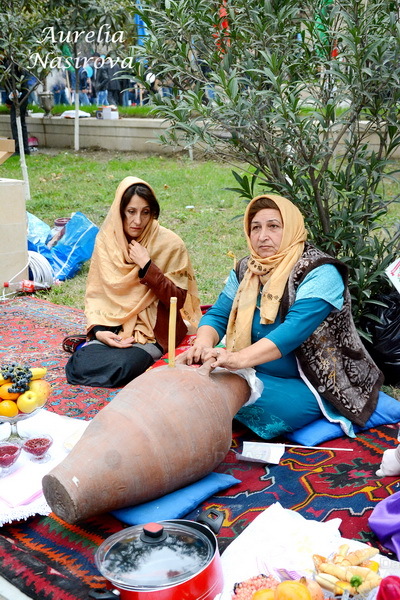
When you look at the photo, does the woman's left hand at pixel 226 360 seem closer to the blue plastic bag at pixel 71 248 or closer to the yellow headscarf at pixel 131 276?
the yellow headscarf at pixel 131 276

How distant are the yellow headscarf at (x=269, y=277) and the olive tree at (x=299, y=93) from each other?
496mm

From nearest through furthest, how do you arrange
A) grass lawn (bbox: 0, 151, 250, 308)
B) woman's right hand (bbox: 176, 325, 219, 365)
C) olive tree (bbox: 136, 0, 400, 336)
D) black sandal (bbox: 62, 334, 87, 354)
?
1. woman's right hand (bbox: 176, 325, 219, 365)
2. olive tree (bbox: 136, 0, 400, 336)
3. black sandal (bbox: 62, 334, 87, 354)
4. grass lawn (bbox: 0, 151, 250, 308)

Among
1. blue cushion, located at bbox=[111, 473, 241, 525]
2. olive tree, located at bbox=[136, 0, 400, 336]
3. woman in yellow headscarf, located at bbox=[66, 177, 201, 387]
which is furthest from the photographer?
woman in yellow headscarf, located at bbox=[66, 177, 201, 387]

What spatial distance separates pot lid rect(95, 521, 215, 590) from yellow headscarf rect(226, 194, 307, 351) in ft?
4.53

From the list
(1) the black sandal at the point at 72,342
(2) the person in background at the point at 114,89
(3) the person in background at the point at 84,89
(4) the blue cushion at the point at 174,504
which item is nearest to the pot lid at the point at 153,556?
(4) the blue cushion at the point at 174,504

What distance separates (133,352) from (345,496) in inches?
71.3

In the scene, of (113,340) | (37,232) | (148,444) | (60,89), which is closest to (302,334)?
(148,444)

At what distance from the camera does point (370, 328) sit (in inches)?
163

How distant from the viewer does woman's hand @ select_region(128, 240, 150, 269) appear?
438 centimetres

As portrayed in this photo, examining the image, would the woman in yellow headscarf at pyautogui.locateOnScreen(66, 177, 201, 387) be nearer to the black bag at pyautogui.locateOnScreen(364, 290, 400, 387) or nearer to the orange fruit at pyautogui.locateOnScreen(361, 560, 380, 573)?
the black bag at pyautogui.locateOnScreen(364, 290, 400, 387)

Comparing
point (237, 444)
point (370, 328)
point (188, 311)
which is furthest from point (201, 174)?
point (237, 444)

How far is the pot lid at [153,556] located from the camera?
2.08m

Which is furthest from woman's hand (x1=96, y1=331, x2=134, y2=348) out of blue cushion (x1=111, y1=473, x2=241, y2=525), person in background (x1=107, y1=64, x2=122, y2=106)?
person in background (x1=107, y1=64, x2=122, y2=106)

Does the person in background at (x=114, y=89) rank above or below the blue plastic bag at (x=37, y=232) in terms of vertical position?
above
